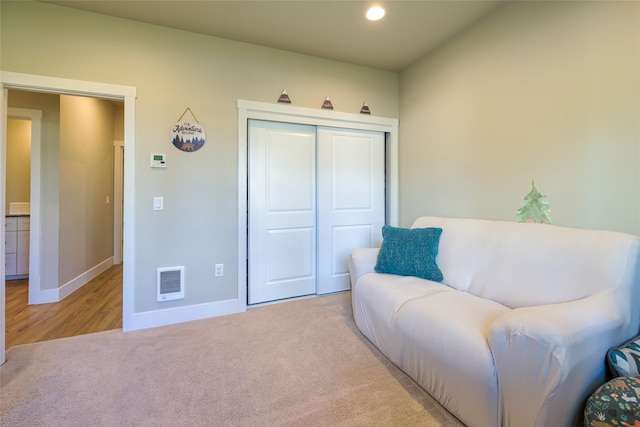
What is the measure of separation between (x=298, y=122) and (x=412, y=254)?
174 cm

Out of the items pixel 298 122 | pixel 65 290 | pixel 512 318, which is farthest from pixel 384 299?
pixel 65 290

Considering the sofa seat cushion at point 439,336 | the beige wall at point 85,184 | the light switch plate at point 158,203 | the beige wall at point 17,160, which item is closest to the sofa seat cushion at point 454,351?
the sofa seat cushion at point 439,336

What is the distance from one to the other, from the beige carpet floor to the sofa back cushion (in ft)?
2.62

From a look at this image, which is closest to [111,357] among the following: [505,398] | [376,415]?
[376,415]

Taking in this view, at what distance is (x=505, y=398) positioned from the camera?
1.11m

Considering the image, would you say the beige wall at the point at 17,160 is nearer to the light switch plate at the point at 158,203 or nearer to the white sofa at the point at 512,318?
the light switch plate at the point at 158,203

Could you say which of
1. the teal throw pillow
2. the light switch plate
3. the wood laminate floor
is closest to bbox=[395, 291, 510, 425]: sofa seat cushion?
the teal throw pillow

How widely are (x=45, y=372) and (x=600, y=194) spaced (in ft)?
11.6

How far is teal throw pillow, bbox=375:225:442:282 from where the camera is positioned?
2.05m

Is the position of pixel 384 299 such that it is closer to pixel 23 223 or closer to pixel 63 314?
pixel 63 314

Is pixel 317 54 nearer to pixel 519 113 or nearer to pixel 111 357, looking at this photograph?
pixel 519 113

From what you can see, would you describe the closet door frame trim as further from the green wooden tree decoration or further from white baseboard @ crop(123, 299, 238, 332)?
A: the green wooden tree decoration

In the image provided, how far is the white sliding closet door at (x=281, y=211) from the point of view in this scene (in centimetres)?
274

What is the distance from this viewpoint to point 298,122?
2818 millimetres
